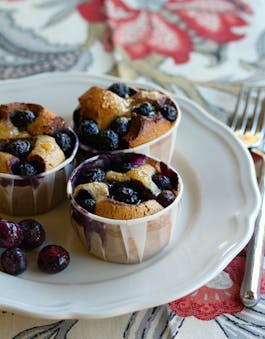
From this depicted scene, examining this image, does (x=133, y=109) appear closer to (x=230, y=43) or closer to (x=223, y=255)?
(x=223, y=255)

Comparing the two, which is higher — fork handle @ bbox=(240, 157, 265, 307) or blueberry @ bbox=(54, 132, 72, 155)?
blueberry @ bbox=(54, 132, 72, 155)

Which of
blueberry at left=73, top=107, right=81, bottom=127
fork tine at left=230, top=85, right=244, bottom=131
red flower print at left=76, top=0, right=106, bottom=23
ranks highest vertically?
blueberry at left=73, top=107, right=81, bottom=127

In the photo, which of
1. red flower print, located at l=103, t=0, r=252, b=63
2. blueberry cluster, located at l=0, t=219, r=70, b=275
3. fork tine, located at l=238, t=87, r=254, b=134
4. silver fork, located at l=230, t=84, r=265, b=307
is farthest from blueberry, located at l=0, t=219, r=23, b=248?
red flower print, located at l=103, t=0, r=252, b=63

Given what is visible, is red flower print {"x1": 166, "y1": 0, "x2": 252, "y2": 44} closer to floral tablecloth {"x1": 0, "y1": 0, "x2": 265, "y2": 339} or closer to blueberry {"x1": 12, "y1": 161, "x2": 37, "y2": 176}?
floral tablecloth {"x1": 0, "y1": 0, "x2": 265, "y2": 339}

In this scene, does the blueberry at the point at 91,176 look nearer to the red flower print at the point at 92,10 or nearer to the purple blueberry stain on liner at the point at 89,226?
the purple blueberry stain on liner at the point at 89,226

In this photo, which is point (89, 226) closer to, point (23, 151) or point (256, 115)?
point (23, 151)

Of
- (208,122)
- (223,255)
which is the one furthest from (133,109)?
(223,255)
